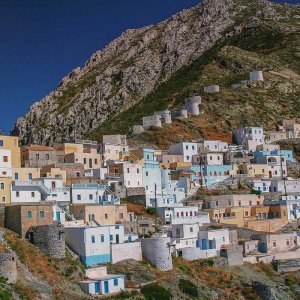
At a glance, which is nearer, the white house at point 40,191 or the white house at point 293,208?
the white house at point 40,191

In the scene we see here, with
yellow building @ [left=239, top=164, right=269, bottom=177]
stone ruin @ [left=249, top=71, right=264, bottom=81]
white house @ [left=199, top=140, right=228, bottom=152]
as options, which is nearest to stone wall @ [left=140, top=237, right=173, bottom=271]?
yellow building @ [left=239, top=164, right=269, bottom=177]

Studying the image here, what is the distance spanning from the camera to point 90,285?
146ft

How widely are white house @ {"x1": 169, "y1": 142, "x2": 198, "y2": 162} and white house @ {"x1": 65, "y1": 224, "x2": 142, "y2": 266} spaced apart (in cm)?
3830

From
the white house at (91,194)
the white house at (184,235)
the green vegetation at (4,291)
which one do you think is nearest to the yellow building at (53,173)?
the white house at (91,194)

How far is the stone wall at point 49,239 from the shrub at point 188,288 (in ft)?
33.3

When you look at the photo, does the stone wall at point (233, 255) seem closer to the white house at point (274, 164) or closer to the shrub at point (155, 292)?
the shrub at point (155, 292)

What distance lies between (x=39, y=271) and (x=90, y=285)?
3.79m

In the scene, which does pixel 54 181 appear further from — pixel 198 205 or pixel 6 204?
pixel 198 205

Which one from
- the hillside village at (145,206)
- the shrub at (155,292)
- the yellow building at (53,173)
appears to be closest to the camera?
the shrub at (155,292)

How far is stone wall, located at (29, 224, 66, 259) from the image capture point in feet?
154

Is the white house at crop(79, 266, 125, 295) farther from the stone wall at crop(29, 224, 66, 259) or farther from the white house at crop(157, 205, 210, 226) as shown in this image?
the white house at crop(157, 205, 210, 226)

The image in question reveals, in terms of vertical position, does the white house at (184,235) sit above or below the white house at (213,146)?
below

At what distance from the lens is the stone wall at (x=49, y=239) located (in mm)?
47062

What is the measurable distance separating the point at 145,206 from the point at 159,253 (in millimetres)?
14593
